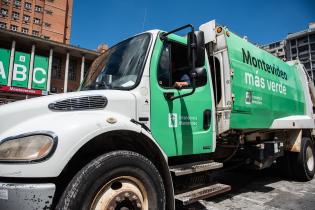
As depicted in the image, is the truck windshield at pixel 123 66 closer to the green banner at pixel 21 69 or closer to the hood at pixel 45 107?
the hood at pixel 45 107

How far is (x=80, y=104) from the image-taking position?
2611 mm

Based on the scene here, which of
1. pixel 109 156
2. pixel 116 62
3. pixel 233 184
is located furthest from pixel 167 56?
pixel 233 184

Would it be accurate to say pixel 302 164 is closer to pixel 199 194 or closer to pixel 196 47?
pixel 199 194

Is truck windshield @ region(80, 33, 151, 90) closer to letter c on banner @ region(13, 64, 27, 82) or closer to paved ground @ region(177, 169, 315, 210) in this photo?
paved ground @ region(177, 169, 315, 210)

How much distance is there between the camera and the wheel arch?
2.31 metres

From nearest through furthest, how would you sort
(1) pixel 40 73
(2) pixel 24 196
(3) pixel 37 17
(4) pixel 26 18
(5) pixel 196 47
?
(2) pixel 24 196 < (5) pixel 196 47 < (1) pixel 40 73 < (4) pixel 26 18 < (3) pixel 37 17

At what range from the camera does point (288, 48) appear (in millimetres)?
46969

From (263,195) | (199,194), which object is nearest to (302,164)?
(263,195)

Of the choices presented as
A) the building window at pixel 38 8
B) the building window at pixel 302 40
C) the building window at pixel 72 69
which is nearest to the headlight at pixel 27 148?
the building window at pixel 72 69

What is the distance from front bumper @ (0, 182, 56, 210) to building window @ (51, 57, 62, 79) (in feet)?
128

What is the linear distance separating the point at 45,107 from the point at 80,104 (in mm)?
328

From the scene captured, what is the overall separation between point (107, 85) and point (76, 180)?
1.31 meters

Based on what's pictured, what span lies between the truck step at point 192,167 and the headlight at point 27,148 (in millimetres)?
1670

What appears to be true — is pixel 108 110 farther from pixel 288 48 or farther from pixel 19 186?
pixel 288 48
